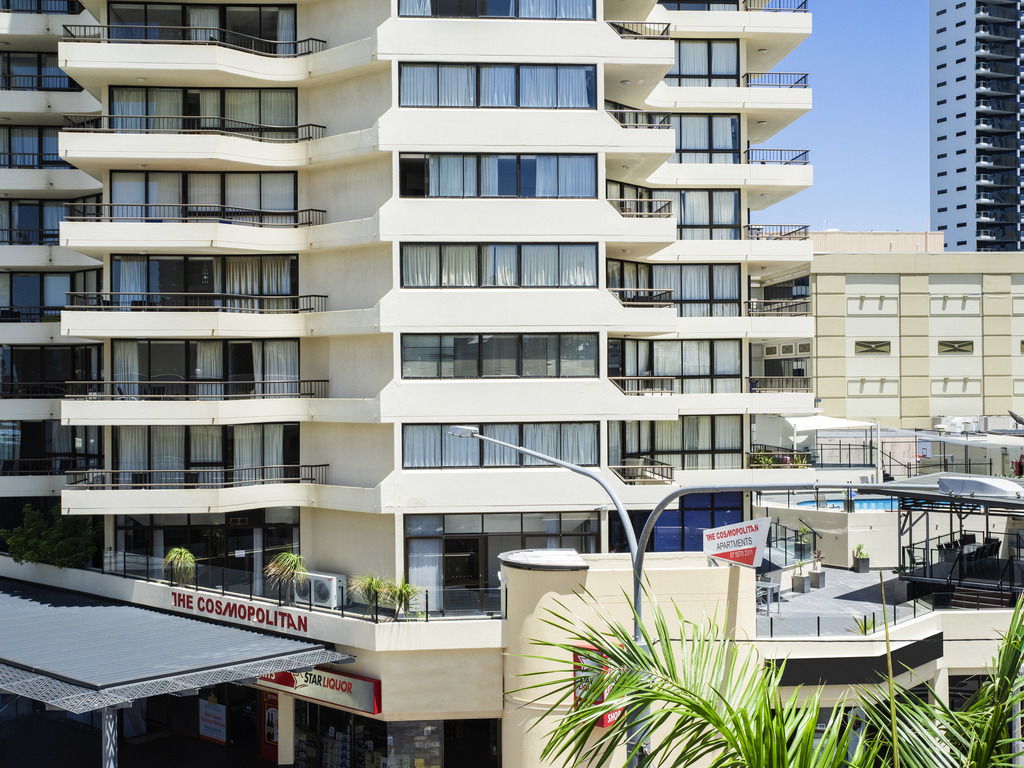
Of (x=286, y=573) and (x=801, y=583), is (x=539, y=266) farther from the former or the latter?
(x=801, y=583)

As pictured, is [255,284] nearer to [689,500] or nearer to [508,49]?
[508,49]

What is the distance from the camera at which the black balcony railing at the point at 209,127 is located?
31.6 metres

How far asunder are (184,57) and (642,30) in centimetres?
1623

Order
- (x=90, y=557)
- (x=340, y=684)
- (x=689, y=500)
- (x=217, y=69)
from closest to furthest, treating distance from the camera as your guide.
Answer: (x=340, y=684), (x=217, y=69), (x=90, y=557), (x=689, y=500)

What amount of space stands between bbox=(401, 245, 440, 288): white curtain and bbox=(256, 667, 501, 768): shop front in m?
12.1

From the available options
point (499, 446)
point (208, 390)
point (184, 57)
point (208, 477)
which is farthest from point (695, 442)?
point (184, 57)

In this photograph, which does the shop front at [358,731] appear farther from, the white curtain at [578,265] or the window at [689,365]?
the window at [689,365]

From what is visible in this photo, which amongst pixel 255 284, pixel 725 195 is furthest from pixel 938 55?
pixel 255 284

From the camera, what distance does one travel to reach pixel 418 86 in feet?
96.2

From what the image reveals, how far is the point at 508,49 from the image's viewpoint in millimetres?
29312

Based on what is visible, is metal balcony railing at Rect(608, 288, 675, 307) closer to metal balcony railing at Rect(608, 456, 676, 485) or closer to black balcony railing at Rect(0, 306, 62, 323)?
metal balcony railing at Rect(608, 456, 676, 485)

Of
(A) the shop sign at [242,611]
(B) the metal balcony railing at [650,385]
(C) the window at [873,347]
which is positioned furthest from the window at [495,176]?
(C) the window at [873,347]

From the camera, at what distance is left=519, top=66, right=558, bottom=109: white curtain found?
1159 inches

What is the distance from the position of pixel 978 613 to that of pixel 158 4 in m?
33.5
